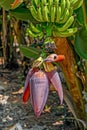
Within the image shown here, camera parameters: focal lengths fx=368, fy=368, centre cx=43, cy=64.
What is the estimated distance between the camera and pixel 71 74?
1.57 meters

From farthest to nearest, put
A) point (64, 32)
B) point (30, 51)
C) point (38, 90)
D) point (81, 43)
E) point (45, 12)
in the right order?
point (30, 51), point (81, 43), point (64, 32), point (45, 12), point (38, 90)

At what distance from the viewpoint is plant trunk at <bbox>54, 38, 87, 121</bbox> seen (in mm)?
1447

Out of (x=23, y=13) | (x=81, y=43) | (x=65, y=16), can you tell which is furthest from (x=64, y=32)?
(x=23, y=13)

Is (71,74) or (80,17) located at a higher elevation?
(80,17)

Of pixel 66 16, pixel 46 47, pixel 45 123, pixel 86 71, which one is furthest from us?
pixel 45 123

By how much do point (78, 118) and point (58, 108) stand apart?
45cm

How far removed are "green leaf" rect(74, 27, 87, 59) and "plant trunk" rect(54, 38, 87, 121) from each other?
0.20 m

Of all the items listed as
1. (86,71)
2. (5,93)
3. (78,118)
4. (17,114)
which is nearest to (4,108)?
(17,114)

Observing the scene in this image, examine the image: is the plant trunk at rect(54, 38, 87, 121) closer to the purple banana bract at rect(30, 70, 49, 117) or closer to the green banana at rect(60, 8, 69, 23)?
the green banana at rect(60, 8, 69, 23)

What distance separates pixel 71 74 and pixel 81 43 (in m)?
0.36

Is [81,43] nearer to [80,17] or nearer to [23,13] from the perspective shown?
[80,17]

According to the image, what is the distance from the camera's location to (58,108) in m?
2.17

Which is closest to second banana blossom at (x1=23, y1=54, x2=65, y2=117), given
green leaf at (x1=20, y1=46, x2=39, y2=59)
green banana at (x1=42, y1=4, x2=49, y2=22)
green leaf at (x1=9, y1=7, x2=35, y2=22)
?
green banana at (x1=42, y1=4, x2=49, y2=22)

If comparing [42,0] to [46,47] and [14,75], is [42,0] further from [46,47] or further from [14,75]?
[14,75]
